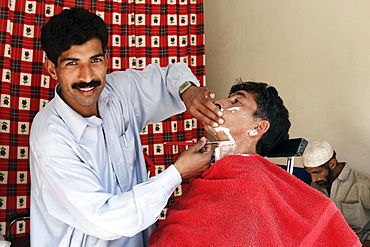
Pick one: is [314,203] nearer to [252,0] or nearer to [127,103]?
[127,103]

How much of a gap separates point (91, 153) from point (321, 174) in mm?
1724

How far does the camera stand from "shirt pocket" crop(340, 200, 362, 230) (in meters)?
2.45

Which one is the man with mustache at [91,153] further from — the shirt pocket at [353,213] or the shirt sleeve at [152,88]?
the shirt pocket at [353,213]

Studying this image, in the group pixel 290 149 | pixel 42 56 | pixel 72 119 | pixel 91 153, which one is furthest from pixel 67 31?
pixel 42 56

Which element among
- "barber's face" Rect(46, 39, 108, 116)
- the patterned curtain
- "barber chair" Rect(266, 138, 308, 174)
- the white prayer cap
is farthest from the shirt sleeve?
the patterned curtain

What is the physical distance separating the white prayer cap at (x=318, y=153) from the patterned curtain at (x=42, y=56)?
1.22 metres

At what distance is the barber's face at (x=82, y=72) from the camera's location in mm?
1644

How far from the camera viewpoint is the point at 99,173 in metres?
1.70

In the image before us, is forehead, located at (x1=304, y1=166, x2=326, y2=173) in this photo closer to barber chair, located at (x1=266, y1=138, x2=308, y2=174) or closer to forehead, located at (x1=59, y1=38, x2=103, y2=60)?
barber chair, located at (x1=266, y1=138, x2=308, y2=174)

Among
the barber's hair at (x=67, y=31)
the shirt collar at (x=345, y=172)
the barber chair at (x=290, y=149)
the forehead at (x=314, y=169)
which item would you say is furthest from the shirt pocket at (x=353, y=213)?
the barber's hair at (x=67, y=31)

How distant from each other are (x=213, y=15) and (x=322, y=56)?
1601 millimetres

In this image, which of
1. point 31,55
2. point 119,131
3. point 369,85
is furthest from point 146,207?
point 31,55

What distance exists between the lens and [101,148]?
5.74 ft

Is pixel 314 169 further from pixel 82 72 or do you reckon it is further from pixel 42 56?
pixel 42 56
